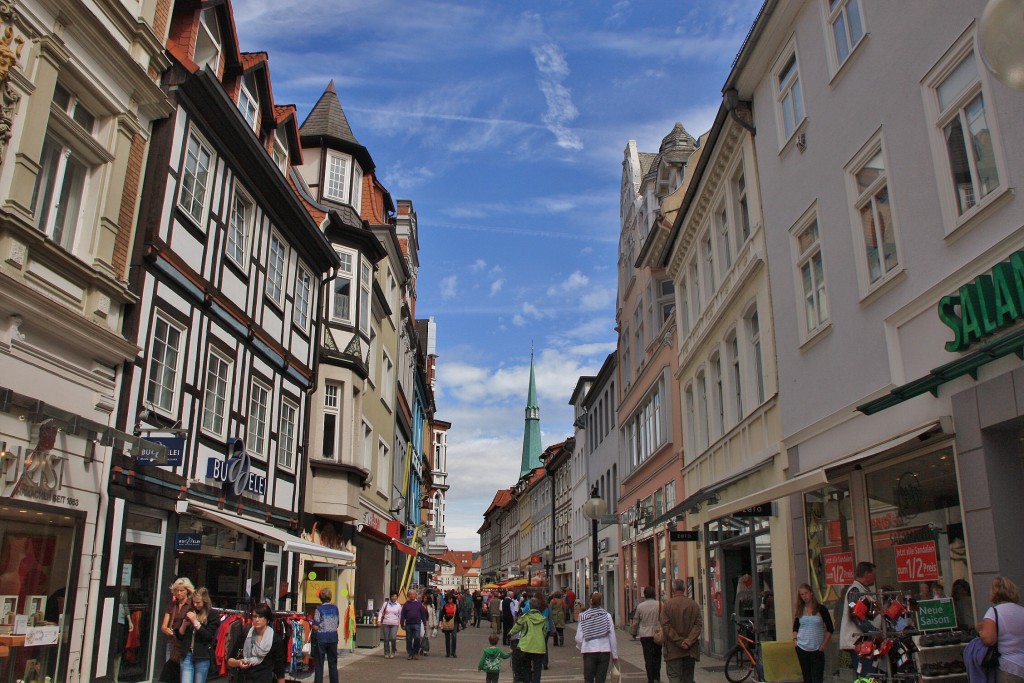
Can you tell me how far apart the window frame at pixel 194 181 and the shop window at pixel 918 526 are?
1139 centimetres

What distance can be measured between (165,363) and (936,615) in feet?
36.5

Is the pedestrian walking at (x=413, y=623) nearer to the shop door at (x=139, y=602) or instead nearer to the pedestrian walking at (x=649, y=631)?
the pedestrian walking at (x=649, y=631)

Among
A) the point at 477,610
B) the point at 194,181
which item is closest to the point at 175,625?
the point at 194,181

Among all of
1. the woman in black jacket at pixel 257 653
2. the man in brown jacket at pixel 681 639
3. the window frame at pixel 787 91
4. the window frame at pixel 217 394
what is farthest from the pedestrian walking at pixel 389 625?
the window frame at pixel 787 91

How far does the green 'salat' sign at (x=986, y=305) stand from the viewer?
7664mm

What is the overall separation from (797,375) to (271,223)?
11.5 m

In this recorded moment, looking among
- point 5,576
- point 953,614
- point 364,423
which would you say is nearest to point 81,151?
point 5,576

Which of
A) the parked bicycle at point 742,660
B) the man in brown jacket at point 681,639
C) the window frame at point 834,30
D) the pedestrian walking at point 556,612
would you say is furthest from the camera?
the pedestrian walking at point 556,612

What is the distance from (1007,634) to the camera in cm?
653

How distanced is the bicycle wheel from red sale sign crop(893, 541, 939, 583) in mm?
4767

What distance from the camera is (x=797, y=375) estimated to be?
14.1 metres

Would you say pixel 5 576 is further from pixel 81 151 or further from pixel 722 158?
pixel 722 158

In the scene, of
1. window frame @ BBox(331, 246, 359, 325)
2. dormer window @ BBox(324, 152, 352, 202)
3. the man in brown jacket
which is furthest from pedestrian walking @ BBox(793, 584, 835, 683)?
dormer window @ BBox(324, 152, 352, 202)

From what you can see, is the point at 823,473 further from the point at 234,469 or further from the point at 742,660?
the point at 234,469
